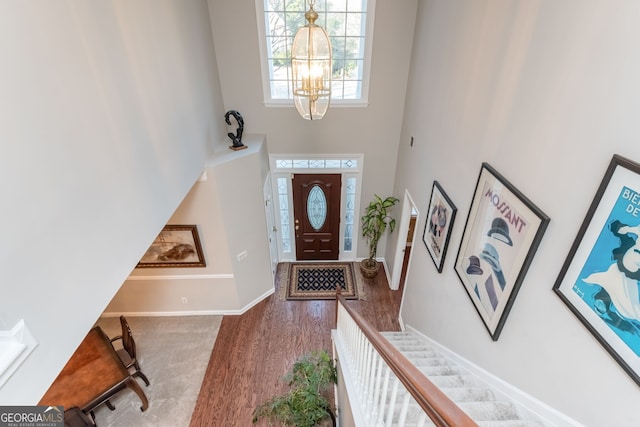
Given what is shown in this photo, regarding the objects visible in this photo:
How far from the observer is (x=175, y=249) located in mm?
4203

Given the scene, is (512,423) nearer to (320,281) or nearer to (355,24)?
(320,281)

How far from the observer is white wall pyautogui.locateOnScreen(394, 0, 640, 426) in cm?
128

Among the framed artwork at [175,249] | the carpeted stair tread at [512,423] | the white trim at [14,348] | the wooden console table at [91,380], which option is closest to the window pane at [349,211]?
the framed artwork at [175,249]

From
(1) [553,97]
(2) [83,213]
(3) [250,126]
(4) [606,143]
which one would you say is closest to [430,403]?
(4) [606,143]

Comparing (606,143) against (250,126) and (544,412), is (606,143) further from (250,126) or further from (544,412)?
(250,126)

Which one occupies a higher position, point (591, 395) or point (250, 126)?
point (250, 126)

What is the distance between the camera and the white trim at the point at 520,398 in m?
1.59

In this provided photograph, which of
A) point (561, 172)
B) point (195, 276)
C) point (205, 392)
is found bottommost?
point (205, 392)

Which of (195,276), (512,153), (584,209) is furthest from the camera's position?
(195,276)

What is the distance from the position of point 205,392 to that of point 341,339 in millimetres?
1948

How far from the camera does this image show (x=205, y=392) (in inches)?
149

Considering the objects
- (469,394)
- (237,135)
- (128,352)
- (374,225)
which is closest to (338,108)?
(237,135)

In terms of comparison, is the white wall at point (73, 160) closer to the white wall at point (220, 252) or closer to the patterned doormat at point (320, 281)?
the white wall at point (220, 252)

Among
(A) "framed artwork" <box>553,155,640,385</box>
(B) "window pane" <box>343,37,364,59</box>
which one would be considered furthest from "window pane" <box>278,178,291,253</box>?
(A) "framed artwork" <box>553,155,640,385</box>
